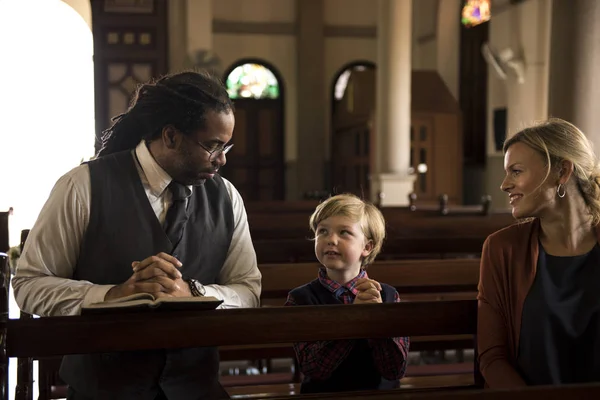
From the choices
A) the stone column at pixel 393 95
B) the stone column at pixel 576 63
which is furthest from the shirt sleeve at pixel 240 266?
the stone column at pixel 393 95

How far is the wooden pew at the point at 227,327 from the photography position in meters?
1.97

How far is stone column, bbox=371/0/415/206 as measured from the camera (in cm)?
1050

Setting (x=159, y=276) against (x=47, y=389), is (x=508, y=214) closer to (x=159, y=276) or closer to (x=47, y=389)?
(x=47, y=389)

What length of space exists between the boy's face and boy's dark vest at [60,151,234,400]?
0.44 metres

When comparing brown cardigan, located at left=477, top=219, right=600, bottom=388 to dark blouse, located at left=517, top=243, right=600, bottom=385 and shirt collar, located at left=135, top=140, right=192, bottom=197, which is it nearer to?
dark blouse, located at left=517, top=243, right=600, bottom=385

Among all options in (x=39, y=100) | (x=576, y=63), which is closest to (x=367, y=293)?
(x=576, y=63)

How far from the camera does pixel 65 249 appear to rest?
219cm

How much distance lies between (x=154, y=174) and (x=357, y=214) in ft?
2.42

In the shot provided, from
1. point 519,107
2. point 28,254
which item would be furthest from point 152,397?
point 519,107

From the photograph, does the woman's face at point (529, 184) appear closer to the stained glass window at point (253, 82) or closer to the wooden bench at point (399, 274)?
the wooden bench at point (399, 274)

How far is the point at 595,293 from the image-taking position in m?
2.28

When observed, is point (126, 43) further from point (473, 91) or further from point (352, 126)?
point (473, 91)

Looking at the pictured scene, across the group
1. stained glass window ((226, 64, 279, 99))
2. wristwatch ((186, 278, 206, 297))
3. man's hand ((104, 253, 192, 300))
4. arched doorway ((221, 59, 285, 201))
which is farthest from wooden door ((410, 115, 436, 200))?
man's hand ((104, 253, 192, 300))

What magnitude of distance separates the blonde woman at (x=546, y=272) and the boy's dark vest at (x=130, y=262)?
841 millimetres
